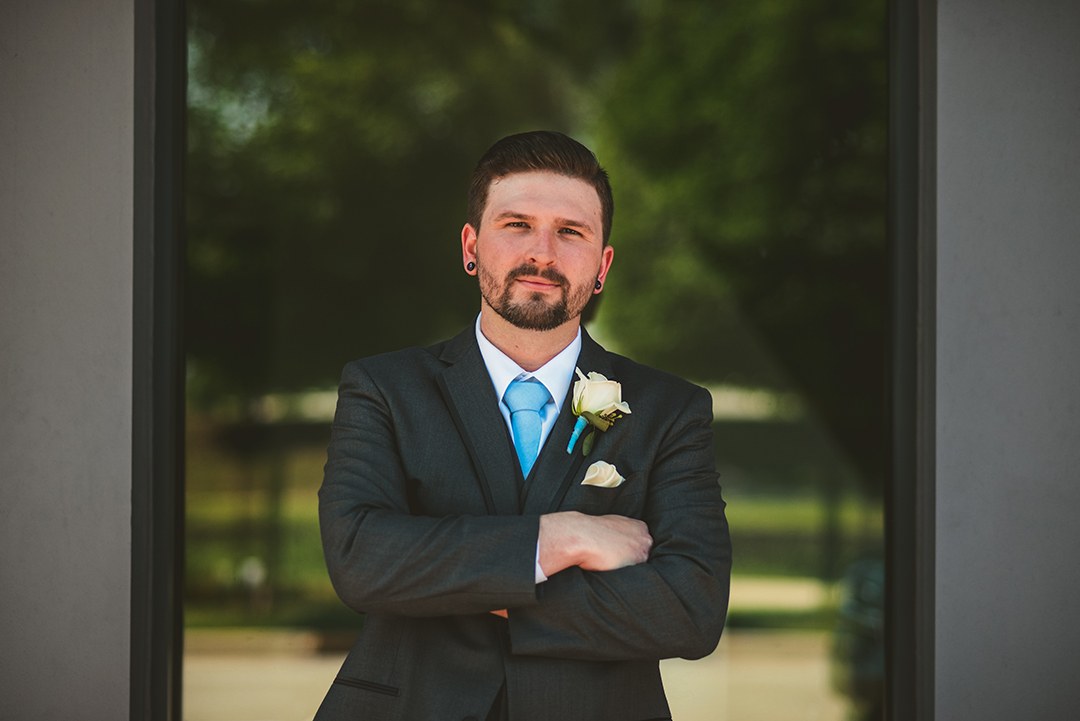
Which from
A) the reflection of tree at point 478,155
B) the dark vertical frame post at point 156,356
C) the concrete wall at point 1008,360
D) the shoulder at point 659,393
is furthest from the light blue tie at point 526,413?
the reflection of tree at point 478,155

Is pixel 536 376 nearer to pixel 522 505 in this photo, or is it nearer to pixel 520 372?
pixel 520 372

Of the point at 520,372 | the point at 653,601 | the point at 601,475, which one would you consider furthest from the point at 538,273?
the point at 653,601

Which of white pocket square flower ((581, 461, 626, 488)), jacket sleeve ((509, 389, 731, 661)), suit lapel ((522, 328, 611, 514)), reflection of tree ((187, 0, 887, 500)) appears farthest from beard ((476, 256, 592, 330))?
reflection of tree ((187, 0, 887, 500))

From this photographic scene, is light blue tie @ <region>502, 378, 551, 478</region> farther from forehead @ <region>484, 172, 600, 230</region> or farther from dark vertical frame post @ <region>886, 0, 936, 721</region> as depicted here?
dark vertical frame post @ <region>886, 0, 936, 721</region>

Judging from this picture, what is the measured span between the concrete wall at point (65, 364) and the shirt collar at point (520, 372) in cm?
111

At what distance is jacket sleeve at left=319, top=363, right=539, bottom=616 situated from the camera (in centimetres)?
178

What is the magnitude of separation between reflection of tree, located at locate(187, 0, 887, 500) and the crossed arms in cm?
172

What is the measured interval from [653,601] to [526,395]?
584 millimetres

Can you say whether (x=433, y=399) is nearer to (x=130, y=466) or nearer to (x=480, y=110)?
(x=130, y=466)

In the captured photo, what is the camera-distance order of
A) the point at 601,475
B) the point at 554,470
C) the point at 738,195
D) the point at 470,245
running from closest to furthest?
the point at 601,475
the point at 554,470
the point at 470,245
the point at 738,195

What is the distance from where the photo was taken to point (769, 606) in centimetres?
355

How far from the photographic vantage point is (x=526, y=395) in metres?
2.15

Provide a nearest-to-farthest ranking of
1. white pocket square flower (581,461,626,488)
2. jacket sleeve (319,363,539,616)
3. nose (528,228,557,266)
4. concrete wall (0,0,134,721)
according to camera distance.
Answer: jacket sleeve (319,363,539,616), white pocket square flower (581,461,626,488), nose (528,228,557,266), concrete wall (0,0,134,721)

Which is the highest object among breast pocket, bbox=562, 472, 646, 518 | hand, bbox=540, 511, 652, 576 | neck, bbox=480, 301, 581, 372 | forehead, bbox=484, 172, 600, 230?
forehead, bbox=484, 172, 600, 230
